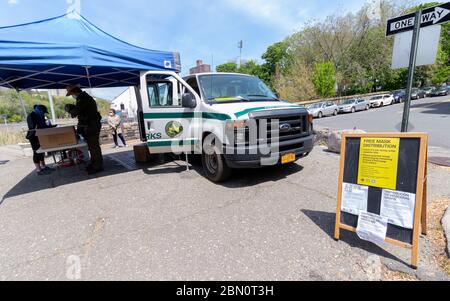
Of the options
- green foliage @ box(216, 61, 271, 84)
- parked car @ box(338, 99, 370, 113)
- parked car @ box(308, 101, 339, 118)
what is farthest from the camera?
green foliage @ box(216, 61, 271, 84)

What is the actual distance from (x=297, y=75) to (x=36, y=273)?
2910 centimetres

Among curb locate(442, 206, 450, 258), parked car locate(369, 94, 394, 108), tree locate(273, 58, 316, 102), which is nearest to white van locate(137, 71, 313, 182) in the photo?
curb locate(442, 206, 450, 258)

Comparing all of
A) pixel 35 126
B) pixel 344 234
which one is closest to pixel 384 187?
pixel 344 234

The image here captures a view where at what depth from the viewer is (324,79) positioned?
24.4 metres

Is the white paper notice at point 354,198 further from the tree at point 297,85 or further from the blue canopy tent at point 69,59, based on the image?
the tree at point 297,85

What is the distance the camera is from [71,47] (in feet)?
13.2

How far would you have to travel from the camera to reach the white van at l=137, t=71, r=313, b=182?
394 centimetres

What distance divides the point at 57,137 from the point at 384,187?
6648 mm

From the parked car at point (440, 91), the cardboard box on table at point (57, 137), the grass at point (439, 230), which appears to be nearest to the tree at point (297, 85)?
the parked car at point (440, 91)

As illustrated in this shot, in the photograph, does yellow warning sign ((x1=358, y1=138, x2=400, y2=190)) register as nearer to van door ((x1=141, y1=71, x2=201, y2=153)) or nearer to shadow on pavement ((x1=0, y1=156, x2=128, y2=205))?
van door ((x1=141, y1=71, x2=201, y2=153))

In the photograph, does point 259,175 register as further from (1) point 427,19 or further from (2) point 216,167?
(1) point 427,19

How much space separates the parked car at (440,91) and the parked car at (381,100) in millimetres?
12651
